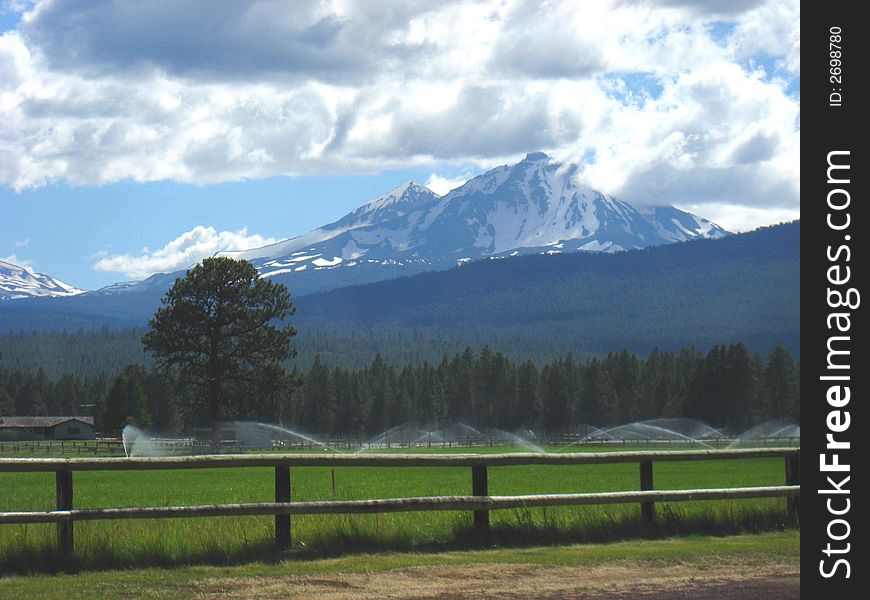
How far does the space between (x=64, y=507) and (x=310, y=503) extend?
294 centimetres

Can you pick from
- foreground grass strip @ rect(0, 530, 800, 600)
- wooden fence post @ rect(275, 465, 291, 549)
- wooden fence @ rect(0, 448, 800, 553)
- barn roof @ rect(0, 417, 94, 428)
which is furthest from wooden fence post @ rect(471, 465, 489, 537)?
barn roof @ rect(0, 417, 94, 428)

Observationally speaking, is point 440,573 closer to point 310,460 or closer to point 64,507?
point 310,460

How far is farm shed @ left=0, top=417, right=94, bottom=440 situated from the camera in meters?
147

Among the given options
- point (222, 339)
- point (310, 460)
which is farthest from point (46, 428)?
point (310, 460)

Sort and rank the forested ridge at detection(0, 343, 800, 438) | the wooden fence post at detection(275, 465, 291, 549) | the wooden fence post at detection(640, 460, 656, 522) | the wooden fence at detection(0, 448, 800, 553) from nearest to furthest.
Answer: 1. the wooden fence at detection(0, 448, 800, 553)
2. the wooden fence post at detection(275, 465, 291, 549)
3. the wooden fence post at detection(640, 460, 656, 522)
4. the forested ridge at detection(0, 343, 800, 438)

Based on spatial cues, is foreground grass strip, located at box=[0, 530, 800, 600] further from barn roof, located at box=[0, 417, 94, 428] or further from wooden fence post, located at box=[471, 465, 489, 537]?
barn roof, located at box=[0, 417, 94, 428]

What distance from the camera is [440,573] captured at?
11992 millimetres

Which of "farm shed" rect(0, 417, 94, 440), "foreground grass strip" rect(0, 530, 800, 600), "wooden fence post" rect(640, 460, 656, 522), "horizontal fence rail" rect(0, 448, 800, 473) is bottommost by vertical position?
"farm shed" rect(0, 417, 94, 440)

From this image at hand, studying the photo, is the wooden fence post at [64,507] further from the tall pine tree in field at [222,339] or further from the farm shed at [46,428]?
the farm shed at [46,428]

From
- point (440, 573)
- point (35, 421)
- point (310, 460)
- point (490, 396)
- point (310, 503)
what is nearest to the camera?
point (440, 573)

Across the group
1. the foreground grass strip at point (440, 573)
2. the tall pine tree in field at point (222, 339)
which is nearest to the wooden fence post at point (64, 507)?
the foreground grass strip at point (440, 573)

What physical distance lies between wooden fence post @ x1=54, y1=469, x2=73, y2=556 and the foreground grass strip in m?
0.60

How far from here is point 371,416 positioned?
13450 cm

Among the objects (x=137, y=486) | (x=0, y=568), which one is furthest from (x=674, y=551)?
(x=137, y=486)
